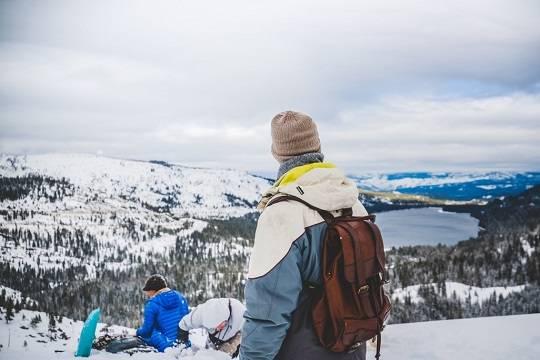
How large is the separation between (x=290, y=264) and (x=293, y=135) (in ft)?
2.70

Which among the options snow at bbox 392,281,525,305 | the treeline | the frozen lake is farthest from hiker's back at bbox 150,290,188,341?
the frozen lake

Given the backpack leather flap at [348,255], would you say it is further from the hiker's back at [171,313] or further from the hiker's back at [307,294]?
the hiker's back at [171,313]

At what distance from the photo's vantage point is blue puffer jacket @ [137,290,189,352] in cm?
706

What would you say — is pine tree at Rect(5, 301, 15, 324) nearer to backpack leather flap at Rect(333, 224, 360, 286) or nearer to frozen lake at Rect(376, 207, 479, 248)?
backpack leather flap at Rect(333, 224, 360, 286)

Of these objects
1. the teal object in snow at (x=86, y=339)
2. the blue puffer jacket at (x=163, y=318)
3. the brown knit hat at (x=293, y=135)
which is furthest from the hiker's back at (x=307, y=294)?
the teal object in snow at (x=86, y=339)

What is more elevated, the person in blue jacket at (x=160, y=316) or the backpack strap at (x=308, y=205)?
the backpack strap at (x=308, y=205)

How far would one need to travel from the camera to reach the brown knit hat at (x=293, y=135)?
2.66 metres

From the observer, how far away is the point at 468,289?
168 feet

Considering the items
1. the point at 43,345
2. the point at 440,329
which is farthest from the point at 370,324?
the point at 43,345

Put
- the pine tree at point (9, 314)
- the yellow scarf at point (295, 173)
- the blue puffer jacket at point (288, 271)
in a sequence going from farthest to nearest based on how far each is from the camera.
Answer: the pine tree at point (9, 314) < the yellow scarf at point (295, 173) < the blue puffer jacket at point (288, 271)

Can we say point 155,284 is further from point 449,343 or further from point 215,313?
point 449,343

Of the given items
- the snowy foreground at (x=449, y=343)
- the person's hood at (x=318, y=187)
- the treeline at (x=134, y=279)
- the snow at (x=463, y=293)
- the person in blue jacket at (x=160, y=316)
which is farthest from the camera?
the treeline at (x=134, y=279)

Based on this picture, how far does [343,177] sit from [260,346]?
1110 millimetres

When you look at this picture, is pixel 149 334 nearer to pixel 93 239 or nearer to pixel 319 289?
pixel 319 289
